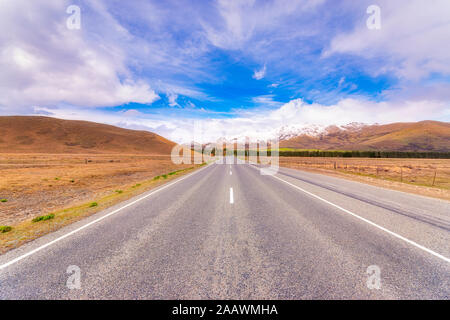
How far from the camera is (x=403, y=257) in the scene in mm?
3723

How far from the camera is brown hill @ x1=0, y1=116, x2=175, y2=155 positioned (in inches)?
3291

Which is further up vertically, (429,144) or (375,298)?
(429,144)

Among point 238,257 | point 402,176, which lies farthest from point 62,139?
point 402,176

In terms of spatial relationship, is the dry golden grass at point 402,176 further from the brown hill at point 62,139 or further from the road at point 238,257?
the brown hill at point 62,139

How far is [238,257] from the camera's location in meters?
3.72

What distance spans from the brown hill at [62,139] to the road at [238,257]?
99.7m

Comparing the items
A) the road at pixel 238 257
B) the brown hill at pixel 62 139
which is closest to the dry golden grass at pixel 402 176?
the road at pixel 238 257

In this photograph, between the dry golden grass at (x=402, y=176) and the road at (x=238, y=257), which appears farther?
the dry golden grass at (x=402, y=176)

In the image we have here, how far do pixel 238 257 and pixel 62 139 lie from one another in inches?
4972

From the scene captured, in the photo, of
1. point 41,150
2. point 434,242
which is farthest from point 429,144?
point 41,150

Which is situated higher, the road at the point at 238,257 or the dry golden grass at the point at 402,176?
the road at the point at 238,257

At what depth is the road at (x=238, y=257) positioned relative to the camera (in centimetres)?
277
